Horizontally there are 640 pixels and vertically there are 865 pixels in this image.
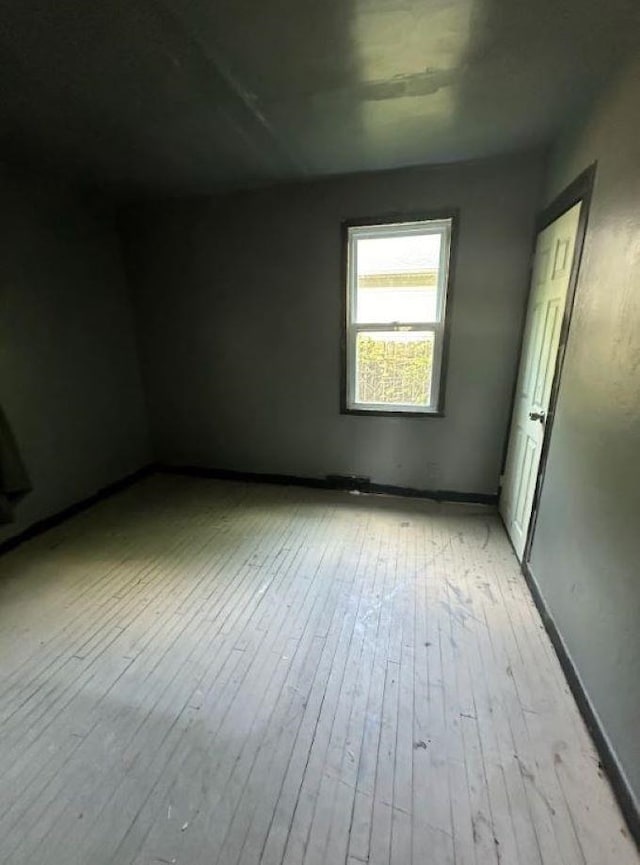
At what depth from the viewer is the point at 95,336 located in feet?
9.91

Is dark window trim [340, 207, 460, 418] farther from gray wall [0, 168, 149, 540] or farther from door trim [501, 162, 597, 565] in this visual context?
gray wall [0, 168, 149, 540]

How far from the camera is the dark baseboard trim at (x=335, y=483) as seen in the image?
3.00 m

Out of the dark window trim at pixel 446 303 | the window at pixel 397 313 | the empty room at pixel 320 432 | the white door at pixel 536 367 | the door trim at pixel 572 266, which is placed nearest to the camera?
the empty room at pixel 320 432

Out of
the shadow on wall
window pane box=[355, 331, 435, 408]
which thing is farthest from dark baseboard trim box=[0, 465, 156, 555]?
window pane box=[355, 331, 435, 408]

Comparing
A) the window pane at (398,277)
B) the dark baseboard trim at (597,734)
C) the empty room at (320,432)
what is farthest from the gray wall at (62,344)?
the dark baseboard trim at (597,734)

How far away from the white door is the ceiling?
1.94ft

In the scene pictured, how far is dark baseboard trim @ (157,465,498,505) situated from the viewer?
3.00 meters

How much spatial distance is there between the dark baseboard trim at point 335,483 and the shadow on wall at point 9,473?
1.48 m

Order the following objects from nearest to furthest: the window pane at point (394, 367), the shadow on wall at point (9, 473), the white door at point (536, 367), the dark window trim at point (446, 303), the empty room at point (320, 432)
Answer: the empty room at point (320, 432)
the white door at point (536, 367)
the shadow on wall at point (9, 473)
the dark window trim at point (446, 303)
the window pane at point (394, 367)

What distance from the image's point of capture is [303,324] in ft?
9.81

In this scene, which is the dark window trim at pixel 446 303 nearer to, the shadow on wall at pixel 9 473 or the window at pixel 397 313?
the window at pixel 397 313

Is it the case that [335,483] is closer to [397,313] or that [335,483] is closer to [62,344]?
[397,313]

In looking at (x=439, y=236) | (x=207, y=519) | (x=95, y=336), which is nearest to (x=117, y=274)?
(x=95, y=336)

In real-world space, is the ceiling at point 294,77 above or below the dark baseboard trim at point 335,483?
above
